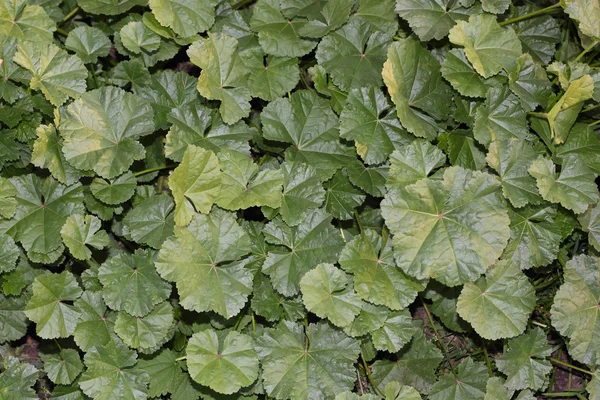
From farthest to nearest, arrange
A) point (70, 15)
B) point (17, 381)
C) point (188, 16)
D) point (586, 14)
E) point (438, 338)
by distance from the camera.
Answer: point (70, 15), point (438, 338), point (188, 16), point (17, 381), point (586, 14)

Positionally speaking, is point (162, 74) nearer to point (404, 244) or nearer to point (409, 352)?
point (404, 244)

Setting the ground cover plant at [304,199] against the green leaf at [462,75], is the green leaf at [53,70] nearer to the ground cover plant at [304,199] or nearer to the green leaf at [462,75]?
the ground cover plant at [304,199]

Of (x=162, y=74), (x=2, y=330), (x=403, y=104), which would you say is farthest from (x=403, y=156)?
(x=2, y=330)

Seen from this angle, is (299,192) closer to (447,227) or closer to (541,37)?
(447,227)

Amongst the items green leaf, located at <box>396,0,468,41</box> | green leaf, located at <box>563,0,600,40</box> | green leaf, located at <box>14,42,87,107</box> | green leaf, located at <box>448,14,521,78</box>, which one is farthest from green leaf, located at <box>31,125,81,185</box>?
green leaf, located at <box>563,0,600,40</box>

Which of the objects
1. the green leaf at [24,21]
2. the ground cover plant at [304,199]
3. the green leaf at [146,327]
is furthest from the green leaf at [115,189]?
the green leaf at [24,21]

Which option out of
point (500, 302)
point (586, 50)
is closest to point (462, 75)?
point (586, 50)
